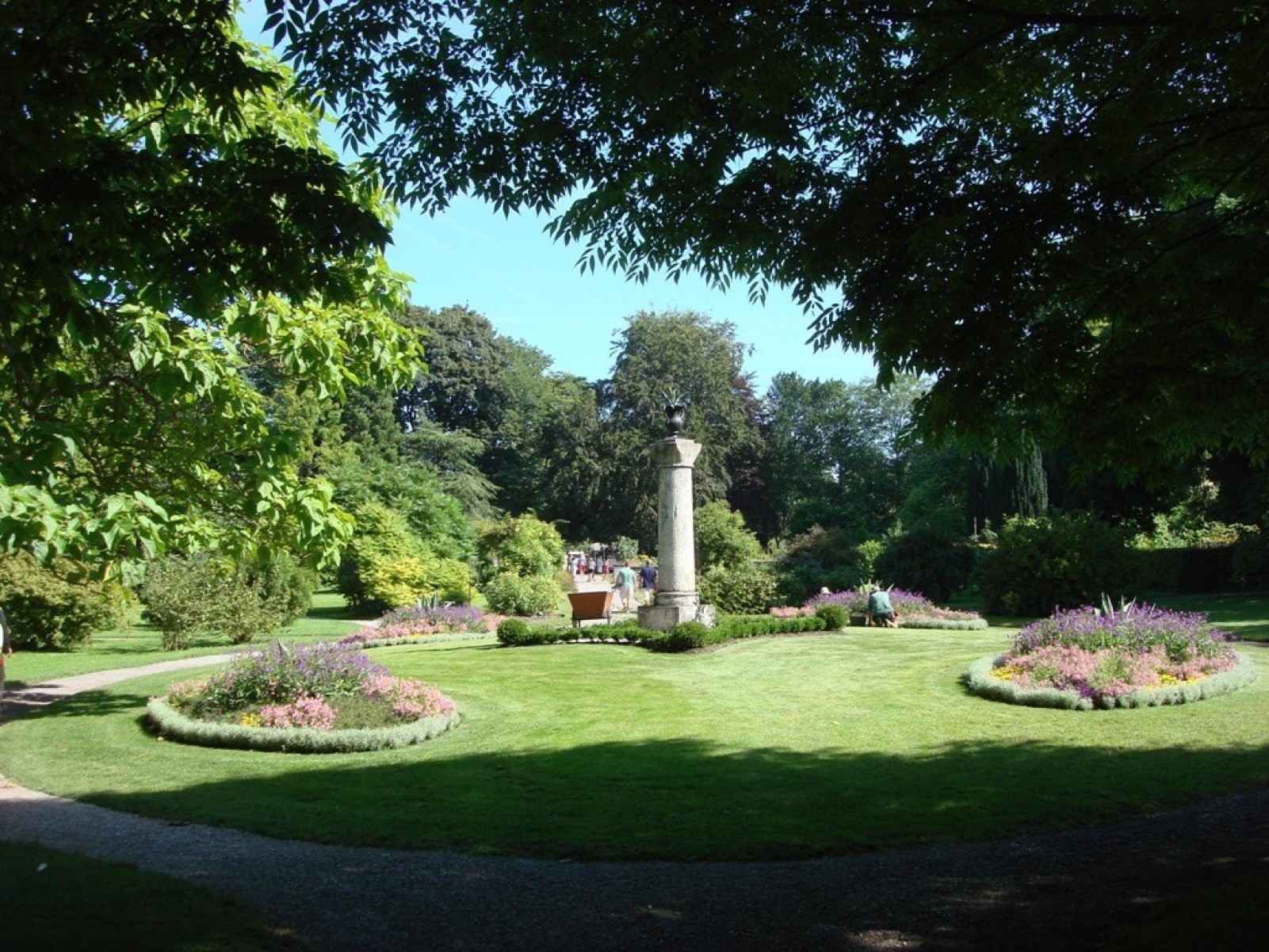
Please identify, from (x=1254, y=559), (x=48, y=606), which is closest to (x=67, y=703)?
(x=48, y=606)

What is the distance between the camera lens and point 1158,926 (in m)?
4.95

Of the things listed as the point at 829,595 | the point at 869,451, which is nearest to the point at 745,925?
the point at 829,595

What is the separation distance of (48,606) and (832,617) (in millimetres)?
17180

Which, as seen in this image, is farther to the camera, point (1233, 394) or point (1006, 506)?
point (1006, 506)

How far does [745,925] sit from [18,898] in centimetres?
385

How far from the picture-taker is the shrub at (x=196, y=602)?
Answer: 23.4 metres

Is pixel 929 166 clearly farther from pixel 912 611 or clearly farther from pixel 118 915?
pixel 912 611

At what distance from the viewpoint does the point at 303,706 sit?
460 inches

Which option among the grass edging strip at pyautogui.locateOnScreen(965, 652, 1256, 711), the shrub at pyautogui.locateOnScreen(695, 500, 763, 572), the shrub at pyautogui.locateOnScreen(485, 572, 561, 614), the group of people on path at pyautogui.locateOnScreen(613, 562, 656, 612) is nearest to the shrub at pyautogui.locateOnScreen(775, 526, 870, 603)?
the shrub at pyautogui.locateOnScreen(695, 500, 763, 572)

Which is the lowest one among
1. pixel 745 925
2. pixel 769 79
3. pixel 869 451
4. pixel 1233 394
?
pixel 745 925

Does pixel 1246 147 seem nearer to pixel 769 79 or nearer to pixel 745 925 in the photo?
pixel 769 79

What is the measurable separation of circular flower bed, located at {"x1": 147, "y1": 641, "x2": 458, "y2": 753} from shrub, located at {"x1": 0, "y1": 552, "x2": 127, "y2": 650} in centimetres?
934

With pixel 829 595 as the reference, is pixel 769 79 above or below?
above

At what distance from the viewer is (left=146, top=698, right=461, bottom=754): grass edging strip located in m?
10.9
